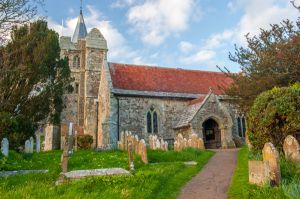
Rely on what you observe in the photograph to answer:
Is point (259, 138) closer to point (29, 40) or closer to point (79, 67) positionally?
point (29, 40)

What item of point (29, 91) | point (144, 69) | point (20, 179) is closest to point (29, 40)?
point (29, 91)

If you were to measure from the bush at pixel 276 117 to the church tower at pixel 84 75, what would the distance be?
18.7 meters

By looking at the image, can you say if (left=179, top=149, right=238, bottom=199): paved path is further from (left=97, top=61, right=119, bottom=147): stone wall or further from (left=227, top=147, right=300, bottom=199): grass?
(left=97, top=61, right=119, bottom=147): stone wall

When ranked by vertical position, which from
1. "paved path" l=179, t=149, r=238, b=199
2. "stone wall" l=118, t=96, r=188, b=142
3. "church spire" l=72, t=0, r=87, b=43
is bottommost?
"paved path" l=179, t=149, r=238, b=199

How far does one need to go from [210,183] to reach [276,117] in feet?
12.3

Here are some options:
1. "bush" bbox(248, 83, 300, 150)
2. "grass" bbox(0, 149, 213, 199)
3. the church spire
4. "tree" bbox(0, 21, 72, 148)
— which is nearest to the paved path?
"grass" bbox(0, 149, 213, 199)

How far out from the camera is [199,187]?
337 inches

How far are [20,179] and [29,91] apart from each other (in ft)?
37.6

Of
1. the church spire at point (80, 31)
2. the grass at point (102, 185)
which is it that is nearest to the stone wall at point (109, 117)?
the grass at point (102, 185)

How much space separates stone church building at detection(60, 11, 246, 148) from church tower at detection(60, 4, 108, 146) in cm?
48

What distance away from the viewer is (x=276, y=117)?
10844 millimetres

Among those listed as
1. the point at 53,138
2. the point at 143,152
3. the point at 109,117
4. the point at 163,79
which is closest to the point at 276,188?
the point at 143,152

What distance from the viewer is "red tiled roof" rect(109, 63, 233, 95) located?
24.0m

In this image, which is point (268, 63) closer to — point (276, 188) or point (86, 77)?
point (276, 188)
